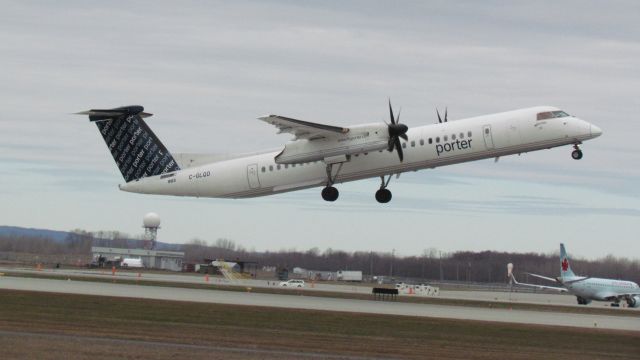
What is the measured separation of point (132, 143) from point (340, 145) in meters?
13.8

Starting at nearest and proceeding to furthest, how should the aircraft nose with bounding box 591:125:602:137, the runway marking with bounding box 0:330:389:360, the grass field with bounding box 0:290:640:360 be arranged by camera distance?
the grass field with bounding box 0:290:640:360, the runway marking with bounding box 0:330:389:360, the aircraft nose with bounding box 591:125:602:137

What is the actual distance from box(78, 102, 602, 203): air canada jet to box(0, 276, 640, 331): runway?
5.98m

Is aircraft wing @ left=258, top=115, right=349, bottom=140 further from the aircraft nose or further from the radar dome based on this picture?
the radar dome

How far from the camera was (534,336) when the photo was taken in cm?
4075

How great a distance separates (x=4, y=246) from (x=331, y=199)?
146 meters

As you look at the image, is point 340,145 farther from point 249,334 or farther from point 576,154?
point 249,334

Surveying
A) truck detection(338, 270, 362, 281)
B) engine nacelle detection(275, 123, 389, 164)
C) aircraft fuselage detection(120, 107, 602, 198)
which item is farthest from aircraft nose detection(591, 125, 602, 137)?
truck detection(338, 270, 362, 281)

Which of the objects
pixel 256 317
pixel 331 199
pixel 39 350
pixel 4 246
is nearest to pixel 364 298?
pixel 331 199

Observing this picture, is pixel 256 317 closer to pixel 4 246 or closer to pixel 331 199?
pixel 331 199

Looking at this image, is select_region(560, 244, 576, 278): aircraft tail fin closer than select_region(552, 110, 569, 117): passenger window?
No

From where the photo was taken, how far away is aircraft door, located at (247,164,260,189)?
54.8m

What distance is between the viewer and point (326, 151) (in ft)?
171

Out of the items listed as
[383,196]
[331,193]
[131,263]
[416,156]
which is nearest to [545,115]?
[416,156]

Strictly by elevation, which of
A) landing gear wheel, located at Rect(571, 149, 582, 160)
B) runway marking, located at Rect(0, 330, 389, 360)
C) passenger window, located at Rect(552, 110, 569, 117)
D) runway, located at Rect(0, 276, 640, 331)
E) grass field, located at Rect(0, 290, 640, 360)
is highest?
passenger window, located at Rect(552, 110, 569, 117)
